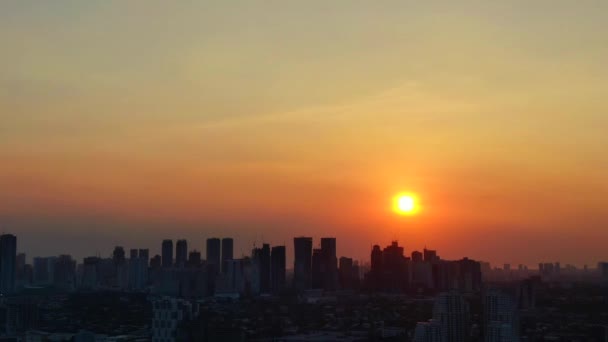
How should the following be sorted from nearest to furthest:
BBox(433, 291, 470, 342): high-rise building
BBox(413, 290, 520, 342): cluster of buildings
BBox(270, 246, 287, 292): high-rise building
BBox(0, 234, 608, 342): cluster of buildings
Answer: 1. BBox(413, 290, 520, 342): cluster of buildings
2. BBox(433, 291, 470, 342): high-rise building
3. BBox(0, 234, 608, 342): cluster of buildings
4. BBox(270, 246, 287, 292): high-rise building

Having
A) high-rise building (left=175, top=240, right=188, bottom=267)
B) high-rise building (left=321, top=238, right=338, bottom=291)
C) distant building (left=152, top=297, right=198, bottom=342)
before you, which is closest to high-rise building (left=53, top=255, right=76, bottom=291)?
high-rise building (left=175, top=240, right=188, bottom=267)

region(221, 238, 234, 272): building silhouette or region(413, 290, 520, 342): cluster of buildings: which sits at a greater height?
region(221, 238, 234, 272): building silhouette

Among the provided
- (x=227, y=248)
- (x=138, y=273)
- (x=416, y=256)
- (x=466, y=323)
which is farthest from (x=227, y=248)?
(x=466, y=323)

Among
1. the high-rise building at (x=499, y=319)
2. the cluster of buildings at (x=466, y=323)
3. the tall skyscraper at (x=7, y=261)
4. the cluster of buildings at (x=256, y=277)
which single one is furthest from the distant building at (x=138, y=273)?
the high-rise building at (x=499, y=319)

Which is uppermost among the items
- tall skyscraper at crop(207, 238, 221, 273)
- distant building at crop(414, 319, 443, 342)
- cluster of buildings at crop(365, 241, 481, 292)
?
tall skyscraper at crop(207, 238, 221, 273)

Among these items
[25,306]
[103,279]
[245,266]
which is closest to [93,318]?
[25,306]

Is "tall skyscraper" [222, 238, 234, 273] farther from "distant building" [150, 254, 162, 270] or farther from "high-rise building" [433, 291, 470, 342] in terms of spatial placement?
"high-rise building" [433, 291, 470, 342]

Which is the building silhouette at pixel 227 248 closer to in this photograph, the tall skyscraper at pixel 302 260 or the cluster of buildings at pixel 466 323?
the tall skyscraper at pixel 302 260
